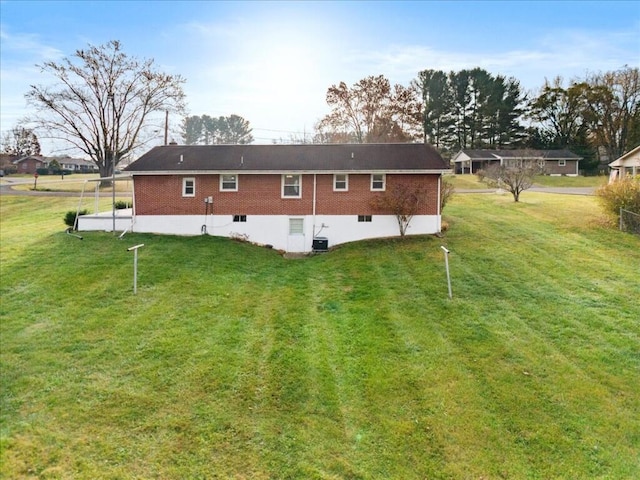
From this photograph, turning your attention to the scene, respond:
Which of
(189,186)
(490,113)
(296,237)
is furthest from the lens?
(490,113)

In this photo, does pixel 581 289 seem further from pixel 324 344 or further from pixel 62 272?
pixel 62 272

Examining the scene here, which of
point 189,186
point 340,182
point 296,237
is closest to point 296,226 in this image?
point 296,237

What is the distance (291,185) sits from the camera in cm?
2045

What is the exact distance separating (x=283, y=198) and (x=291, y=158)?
263 cm

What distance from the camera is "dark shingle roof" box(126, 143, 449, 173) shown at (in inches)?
794

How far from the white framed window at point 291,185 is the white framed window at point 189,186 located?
4.72 metres

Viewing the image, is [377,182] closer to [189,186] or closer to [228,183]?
[228,183]

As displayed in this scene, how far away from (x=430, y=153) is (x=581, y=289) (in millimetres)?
10969

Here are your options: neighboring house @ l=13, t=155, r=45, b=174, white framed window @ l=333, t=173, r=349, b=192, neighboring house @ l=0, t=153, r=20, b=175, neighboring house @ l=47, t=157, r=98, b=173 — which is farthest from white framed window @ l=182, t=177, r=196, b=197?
neighboring house @ l=47, t=157, r=98, b=173

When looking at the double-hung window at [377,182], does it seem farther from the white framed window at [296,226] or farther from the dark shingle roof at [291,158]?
the white framed window at [296,226]

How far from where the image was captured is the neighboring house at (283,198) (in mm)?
20016

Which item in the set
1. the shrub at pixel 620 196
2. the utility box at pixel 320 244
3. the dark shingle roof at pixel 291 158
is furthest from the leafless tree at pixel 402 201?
the shrub at pixel 620 196

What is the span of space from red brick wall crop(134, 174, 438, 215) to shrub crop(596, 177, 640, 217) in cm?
835

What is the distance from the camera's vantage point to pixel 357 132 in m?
55.1
